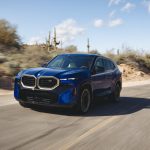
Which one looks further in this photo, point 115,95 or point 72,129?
point 115,95

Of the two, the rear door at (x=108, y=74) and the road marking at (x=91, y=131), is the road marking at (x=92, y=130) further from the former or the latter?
the rear door at (x=108, y=74)

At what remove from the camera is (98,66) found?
12.1 metres

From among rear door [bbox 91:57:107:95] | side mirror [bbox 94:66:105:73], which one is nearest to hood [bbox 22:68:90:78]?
rear door [bbox 91:57:107:95]

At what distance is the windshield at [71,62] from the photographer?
38.5 feet

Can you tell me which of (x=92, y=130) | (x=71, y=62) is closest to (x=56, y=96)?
(x=92, y=130)

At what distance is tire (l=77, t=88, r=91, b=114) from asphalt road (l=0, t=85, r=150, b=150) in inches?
8.7

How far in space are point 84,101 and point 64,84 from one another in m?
1.14

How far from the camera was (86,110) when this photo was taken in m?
11.2

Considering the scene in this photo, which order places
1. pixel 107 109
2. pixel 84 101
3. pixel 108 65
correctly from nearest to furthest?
1. pixel 84 101
2. pixel 107 109
3. pixel 108 65

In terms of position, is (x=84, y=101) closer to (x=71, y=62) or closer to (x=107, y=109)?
(x=71, y=62)

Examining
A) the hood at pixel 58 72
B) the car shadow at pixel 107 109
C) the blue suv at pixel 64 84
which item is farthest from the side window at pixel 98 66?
the car shadow at pixel 107 109

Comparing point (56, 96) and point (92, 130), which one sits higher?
point (56, 96)

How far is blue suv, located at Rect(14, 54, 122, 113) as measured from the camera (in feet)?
33.7

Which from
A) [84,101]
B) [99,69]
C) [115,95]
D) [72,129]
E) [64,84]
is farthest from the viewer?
[115,95]
